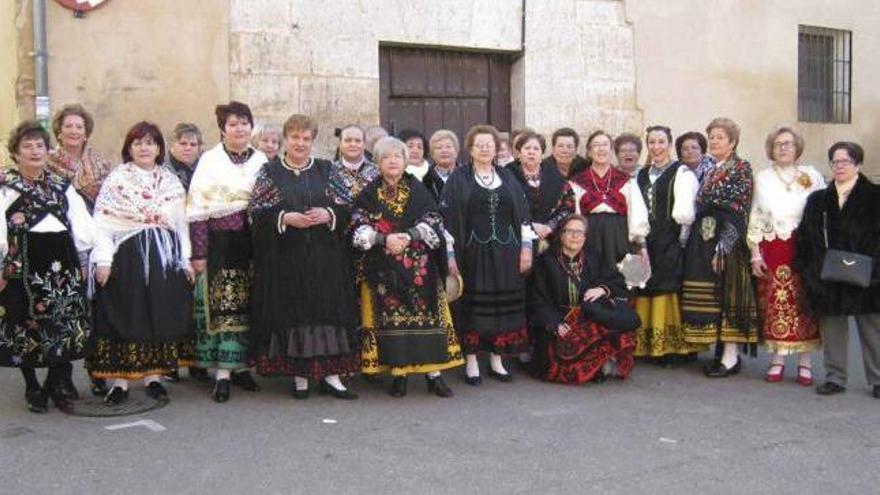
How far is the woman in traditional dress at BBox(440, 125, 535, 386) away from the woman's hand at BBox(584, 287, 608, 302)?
0.46 meters

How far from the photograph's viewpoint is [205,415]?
532cm

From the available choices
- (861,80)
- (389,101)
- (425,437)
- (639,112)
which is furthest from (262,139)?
(861,80)

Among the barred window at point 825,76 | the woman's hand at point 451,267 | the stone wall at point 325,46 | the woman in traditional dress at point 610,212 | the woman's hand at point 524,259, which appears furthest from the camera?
the barred window at point 825,76

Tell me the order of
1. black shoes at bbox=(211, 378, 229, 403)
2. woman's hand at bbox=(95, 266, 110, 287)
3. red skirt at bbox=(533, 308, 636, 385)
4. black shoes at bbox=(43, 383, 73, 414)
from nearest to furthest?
woman's hand at bbox=(95, 266, 110, 287)
black shoes at bbox=(43, 383, 73, 414)
black shoes at bbox=(211, 378, 229, 403)
red skirt at bbox=(533, 308, 636, 385)

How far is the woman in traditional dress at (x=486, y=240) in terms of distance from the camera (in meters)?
6.01

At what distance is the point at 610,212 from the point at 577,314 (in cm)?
75

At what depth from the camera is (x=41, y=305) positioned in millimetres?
5133

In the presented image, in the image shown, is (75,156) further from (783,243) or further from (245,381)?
(783,243)

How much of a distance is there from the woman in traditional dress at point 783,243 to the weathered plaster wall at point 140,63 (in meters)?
4.51

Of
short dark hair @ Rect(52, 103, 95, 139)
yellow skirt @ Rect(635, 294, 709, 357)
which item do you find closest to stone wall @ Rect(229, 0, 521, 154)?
short dark hair @ Rect(52, 103, 95, 139)

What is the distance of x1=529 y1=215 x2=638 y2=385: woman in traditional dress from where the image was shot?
6230 mm

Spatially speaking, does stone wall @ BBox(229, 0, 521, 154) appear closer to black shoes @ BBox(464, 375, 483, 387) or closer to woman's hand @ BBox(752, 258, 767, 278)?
black shoes @ BBox(464, 375, 483, 387)

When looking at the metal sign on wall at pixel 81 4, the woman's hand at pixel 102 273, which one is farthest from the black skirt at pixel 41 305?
the metal sign on wall at pixel 81 4

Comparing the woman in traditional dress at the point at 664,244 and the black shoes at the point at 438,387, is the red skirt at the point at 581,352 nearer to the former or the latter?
the woman in traditional dress at the point at 664,244
